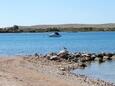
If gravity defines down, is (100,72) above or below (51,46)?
above

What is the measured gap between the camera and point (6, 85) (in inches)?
837

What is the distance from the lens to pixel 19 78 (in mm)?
24344

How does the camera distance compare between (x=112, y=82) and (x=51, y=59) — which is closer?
(x=112, y=82)

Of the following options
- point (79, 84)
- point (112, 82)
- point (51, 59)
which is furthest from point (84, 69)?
point (79, 84)

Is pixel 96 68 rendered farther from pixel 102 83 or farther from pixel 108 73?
pixel 102 83

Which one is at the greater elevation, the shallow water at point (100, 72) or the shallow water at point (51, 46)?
the shallow water at point (100, 72)

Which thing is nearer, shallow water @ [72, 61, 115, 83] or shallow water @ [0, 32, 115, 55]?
shallow water @ [72, 61, 115, 83]

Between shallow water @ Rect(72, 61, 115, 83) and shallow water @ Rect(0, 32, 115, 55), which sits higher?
shallow water @ Rect(72, 61, 115, 83)

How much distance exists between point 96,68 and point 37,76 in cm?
1269

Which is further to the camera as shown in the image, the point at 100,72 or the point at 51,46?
the point at 51,46

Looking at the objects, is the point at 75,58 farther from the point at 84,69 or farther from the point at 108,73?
the point at 108,73

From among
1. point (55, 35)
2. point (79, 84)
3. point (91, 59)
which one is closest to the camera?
point (79, 84)

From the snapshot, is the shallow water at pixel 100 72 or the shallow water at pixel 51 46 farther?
the shallow water at pixel 51 46

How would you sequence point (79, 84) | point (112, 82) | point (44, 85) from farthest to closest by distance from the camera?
point (112, 82) < point (79, 84) < point (44, 85)
